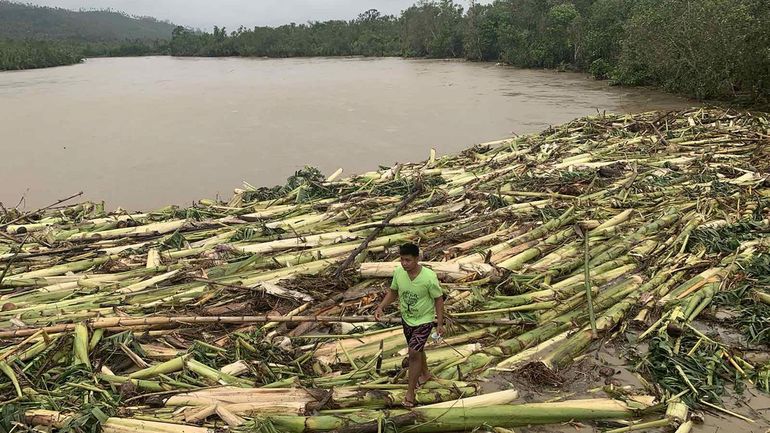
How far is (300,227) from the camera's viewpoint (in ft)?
18.8

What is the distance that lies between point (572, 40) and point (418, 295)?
31.7 metres

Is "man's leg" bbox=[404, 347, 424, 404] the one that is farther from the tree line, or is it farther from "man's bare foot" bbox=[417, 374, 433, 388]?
the tree line

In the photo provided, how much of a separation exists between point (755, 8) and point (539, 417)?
16326 millimetres

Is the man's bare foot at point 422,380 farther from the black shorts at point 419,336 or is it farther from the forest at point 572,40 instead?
the forest at point 572,40

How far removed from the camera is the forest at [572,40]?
15.0 m

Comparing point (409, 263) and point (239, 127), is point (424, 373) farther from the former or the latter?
point (239, 127)

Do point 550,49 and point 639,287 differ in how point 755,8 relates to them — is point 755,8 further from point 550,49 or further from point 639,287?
point 550,49

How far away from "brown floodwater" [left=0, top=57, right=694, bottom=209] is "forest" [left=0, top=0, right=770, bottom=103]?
4.34 ft

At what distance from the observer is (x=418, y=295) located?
9.73 ft

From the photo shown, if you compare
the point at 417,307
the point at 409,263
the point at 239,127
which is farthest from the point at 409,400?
the point at 239,127

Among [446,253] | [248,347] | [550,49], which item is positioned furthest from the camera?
[550,49]

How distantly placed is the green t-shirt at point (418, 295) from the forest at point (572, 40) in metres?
14.1

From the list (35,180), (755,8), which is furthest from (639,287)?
(755,8)

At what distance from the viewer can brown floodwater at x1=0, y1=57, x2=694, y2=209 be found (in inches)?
423
